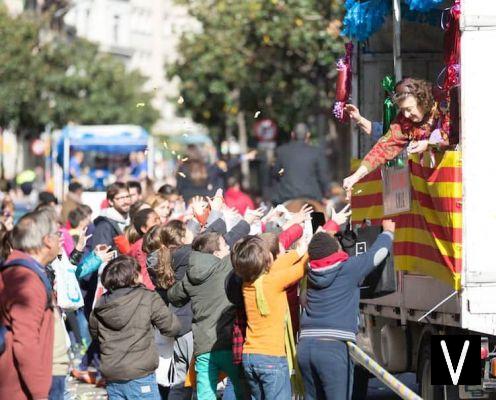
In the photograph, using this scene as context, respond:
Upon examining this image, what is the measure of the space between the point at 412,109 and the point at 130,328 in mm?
2605

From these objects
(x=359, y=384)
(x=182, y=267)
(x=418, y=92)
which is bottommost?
(x=359, y=384)

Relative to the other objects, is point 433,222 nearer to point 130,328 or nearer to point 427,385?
point 427,385

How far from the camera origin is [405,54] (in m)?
13.2

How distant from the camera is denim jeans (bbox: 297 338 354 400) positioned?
9.24 m

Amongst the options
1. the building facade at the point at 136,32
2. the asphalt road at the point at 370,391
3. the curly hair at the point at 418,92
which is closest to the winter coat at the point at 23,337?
the curly hair at the point at 418,92

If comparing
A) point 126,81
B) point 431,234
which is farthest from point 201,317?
point 126,81

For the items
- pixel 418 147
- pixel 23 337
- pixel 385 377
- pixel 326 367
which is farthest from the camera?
pixel 418 147

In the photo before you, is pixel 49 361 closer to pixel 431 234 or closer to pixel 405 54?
pixel 431 234

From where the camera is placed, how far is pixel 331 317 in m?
9.33

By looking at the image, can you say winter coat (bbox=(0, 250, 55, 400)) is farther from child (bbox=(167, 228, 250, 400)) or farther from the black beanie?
child (bbox=(167, 228, 250, 400))

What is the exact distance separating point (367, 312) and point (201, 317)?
2.30 meters

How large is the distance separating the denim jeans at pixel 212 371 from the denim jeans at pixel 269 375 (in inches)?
23.7

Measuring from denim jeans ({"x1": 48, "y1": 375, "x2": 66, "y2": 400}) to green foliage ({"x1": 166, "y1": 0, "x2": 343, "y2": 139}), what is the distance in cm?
2457

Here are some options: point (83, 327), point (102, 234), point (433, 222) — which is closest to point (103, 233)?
point (102, 234)
